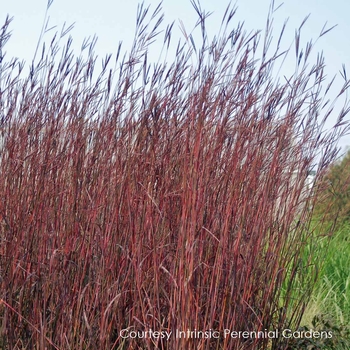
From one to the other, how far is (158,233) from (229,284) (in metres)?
0.38

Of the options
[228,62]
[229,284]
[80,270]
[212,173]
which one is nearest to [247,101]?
[228,62]

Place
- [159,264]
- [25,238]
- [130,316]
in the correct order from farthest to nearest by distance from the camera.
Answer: [25,238], [130,316], [159,264]

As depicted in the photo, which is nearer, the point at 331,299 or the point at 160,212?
the point at 160,212

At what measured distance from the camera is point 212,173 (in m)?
2.63

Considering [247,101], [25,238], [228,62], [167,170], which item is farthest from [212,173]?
[25,238]

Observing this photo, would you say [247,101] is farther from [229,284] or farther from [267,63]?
[229,284]


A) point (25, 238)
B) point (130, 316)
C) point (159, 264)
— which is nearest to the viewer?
point (159, 264)

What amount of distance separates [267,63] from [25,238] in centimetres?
142

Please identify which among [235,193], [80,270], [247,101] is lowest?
[80,270]

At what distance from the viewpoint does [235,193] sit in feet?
8.05

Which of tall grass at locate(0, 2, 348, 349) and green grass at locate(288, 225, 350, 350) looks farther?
green grass at locate(288, 225, 350, 350)

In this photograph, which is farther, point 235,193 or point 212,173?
point 212,173

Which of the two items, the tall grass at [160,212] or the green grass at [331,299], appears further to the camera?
the green grass at [331,299]

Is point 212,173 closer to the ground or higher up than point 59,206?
higher up
